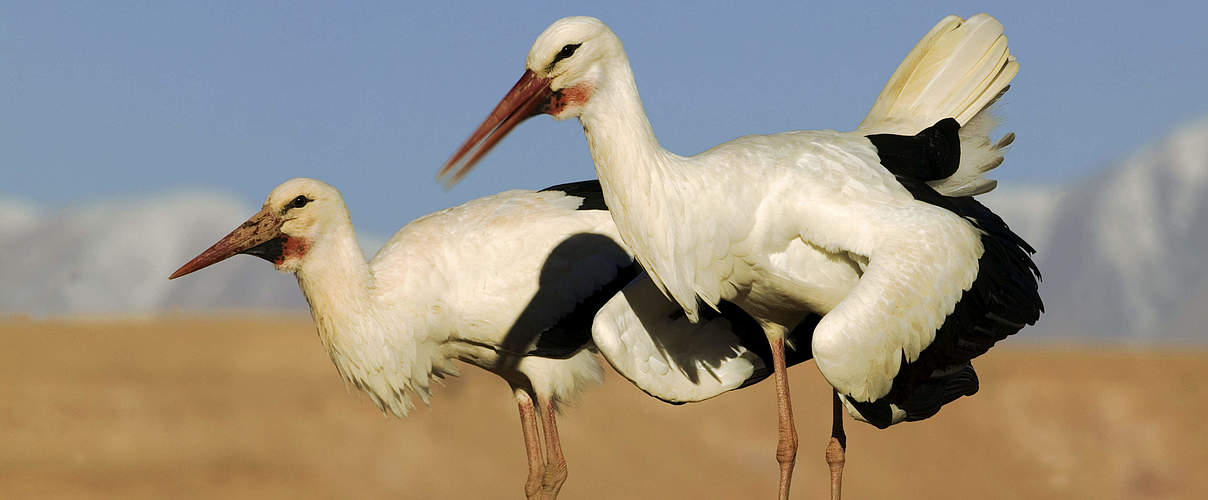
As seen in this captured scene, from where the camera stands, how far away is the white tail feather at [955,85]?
6.37 metres

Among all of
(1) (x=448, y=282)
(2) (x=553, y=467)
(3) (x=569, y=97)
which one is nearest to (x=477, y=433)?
(2) (x=553, y=467)

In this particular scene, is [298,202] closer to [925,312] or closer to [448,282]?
[448,282]

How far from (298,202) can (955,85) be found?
3.08 m

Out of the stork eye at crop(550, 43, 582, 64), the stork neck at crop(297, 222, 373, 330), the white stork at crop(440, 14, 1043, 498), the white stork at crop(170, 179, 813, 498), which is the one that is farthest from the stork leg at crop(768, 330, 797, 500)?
the stork neck at crop(297, 222, 373, 330)

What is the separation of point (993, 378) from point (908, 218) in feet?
47.0

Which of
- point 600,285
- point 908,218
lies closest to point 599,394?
point 600,285

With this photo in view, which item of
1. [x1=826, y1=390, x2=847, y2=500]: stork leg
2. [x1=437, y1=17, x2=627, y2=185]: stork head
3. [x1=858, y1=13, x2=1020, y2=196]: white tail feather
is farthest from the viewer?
[x1=858, y1=13, x2=1020, y2=196]: white tail feather

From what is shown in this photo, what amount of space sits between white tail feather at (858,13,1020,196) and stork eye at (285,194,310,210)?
259 cm

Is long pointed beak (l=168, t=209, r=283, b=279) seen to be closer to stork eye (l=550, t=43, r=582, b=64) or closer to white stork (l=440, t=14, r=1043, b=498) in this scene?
white stork (l=440, t=14, r=1043, b=498)

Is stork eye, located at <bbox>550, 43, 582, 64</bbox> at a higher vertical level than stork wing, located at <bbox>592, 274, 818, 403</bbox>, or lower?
higher

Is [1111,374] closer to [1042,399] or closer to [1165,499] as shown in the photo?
[1042,399]

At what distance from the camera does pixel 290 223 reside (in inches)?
263

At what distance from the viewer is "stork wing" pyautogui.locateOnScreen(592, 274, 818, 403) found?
5.72 metres

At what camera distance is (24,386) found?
16.6 metres
